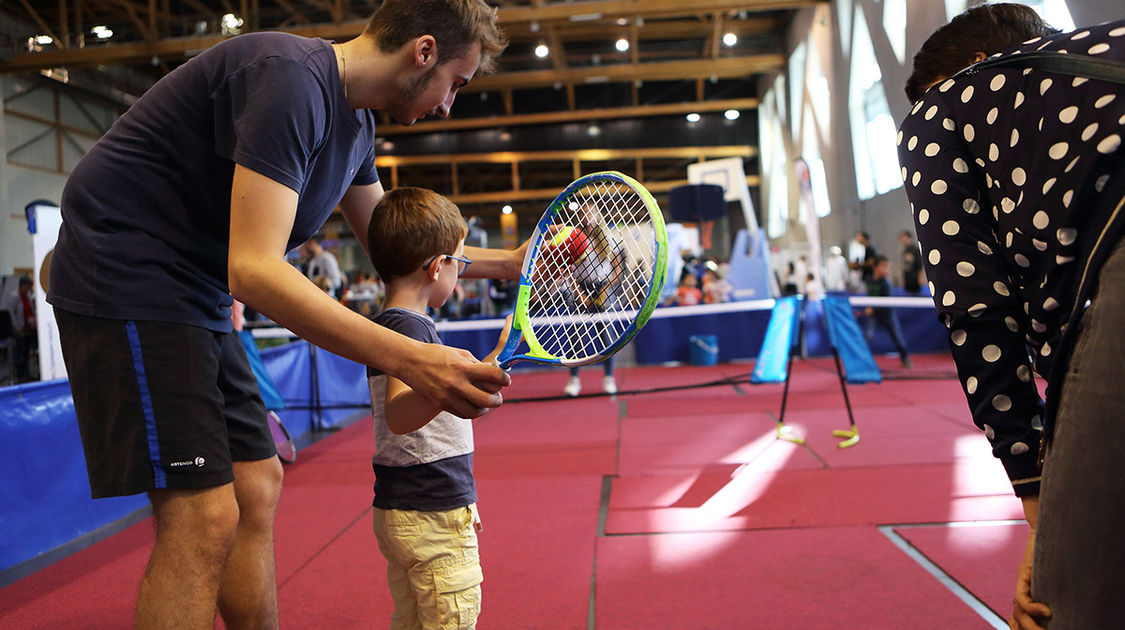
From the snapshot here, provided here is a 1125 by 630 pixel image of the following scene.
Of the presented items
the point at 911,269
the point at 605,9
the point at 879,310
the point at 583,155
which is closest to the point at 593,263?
the point at 879,310

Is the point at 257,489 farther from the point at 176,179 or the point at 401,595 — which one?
the point at 176,179

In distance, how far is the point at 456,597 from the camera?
5.13ft

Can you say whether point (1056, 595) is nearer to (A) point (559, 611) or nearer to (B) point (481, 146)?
(A) point (559, 611)

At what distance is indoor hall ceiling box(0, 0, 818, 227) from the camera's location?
1482 cm

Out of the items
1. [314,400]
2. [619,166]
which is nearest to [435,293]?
[314,400]

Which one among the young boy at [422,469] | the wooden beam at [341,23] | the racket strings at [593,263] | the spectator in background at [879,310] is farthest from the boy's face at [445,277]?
the wooden beam at [341,23]

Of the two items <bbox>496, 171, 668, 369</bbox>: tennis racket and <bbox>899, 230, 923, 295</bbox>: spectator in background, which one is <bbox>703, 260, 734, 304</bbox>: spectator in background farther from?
<bbox>496, 171, 668, 369</bbox>: tennis racket

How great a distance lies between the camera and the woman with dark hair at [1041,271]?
875mm

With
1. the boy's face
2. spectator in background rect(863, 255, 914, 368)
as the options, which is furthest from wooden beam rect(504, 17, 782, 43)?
the boy's face

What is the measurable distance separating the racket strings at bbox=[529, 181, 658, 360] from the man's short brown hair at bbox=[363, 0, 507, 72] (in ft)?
1.30

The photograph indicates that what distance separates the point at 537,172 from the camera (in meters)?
23.4

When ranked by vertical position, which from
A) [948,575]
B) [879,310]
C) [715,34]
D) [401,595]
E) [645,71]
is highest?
[715,34]

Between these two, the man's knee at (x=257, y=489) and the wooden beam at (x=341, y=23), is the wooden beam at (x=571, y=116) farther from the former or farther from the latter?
the man's knee at (x=257, y=489)

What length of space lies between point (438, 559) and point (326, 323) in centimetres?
70
